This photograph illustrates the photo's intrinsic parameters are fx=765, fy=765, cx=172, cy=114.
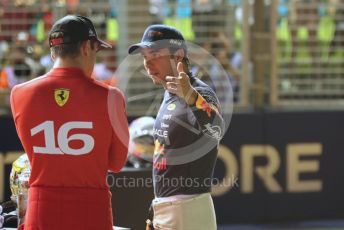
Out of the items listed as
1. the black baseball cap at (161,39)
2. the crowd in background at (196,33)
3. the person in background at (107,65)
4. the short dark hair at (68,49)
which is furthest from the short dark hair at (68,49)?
the person in background at (107,65)

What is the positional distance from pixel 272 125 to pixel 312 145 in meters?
0.55

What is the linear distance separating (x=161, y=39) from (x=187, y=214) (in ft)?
3.54

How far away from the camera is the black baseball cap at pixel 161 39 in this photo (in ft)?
15.3

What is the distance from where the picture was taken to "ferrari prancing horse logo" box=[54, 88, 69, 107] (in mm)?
3867

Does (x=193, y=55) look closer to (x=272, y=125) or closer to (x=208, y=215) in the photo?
(x=272, y=125)

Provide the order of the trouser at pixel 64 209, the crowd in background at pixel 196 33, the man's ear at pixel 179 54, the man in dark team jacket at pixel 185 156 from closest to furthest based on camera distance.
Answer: the trouser at pixel 64 209
the man in dark team jacket at pixel 185 156
the man's ear at pixel 179 54
the crowd in background at pixel 196 33

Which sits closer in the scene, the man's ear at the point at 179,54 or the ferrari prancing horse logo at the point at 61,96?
the ferrari prancing horse logo at the point at 61,96

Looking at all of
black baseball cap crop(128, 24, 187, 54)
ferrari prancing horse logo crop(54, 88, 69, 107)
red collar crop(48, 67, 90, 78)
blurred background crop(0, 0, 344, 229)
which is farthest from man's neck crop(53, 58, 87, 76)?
blurred background crop(0, 0, 344, 229)

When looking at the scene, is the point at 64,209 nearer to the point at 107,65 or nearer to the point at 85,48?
the point at 85,48

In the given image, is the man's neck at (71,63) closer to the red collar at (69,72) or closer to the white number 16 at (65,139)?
the red collar at (69,72)

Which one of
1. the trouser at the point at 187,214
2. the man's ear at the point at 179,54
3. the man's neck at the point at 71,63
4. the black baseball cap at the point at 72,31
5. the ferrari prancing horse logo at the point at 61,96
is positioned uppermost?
the black baseball cap at the point at 72,31

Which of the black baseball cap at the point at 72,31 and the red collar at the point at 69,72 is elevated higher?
the black baseball cap at the point at 72,31

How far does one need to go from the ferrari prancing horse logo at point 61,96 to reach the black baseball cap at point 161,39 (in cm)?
92

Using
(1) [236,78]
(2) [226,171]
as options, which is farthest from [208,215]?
(1) [236,78]
